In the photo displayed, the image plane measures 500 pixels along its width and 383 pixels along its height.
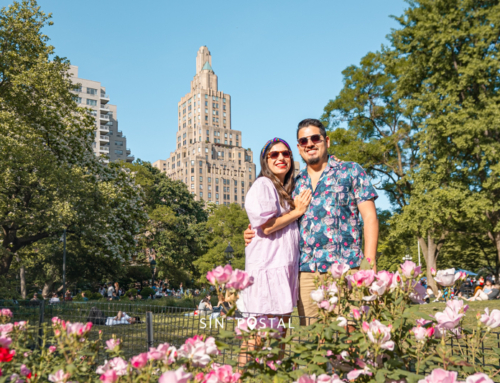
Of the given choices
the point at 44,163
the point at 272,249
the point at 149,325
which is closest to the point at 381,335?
the point at 272,249

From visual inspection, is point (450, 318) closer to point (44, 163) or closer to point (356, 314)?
point (356, 314)

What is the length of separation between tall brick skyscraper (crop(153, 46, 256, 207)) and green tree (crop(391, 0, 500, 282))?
342 feet

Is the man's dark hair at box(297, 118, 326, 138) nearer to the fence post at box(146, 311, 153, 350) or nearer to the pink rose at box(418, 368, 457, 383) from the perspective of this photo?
the fence post at box(146, 311, 153, 350)

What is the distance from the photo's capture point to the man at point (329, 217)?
341cm

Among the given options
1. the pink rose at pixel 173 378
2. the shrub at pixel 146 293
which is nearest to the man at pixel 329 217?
the pink rose at pixel 173 378

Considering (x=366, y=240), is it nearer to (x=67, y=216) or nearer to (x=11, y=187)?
(x=67, y=216)

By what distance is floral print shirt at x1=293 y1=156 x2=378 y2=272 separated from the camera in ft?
11.2

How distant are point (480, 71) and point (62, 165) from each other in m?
17.8

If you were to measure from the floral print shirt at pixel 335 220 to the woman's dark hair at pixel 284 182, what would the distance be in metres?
0.21

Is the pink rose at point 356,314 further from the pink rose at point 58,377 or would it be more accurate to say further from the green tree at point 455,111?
the green tree at point 455,111

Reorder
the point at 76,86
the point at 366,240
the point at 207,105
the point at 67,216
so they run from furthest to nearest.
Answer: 1. the point at 207,105
2. the point at 76,86
3. the point at 67,216
4. the point at 366,240

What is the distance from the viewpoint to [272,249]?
10.9 feet

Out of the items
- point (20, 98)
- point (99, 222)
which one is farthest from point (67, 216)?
point (20, 98)

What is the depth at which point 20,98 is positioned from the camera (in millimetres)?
18188
